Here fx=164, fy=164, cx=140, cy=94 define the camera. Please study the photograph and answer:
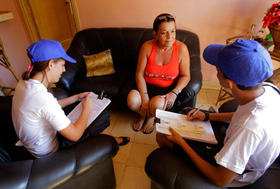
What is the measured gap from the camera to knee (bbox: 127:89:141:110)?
1.68 m

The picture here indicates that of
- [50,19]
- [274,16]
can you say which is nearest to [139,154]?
[274,16]

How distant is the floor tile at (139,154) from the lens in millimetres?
1559

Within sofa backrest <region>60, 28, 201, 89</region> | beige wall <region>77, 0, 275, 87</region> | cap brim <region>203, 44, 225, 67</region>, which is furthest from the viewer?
sofa backrest <region>60, 28, 201, 89</region>

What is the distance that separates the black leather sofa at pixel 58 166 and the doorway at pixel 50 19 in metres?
1.97

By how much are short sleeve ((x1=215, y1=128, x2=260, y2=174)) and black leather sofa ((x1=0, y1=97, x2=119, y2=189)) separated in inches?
23.6

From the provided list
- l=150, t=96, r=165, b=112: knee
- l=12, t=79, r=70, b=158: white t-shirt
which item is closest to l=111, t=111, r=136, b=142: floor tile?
l=150, t=96, r=165, b=112: knee

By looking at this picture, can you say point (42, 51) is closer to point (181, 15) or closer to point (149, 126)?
point (149, 126)

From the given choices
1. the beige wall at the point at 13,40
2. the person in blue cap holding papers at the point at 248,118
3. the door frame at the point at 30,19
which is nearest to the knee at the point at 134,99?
the person in blue cap holding papers at the point at 248,118

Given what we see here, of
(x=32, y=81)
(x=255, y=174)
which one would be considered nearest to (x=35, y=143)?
(x=32, y=81)

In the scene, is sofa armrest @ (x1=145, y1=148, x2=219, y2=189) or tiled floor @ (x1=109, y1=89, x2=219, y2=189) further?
tiled floor @ (x1=109, y1=89, x2=219, y2=189)

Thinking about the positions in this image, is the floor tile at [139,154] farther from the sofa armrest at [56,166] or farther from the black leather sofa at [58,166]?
the sofa armrest at [56,166]

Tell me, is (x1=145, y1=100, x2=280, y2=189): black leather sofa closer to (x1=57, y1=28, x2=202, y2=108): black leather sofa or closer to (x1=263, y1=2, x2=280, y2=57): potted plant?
(x1=57, y1=28, x2=202, y2=108): black leather sofa

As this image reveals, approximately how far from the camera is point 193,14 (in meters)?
2.10

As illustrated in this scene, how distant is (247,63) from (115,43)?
1855 mm
